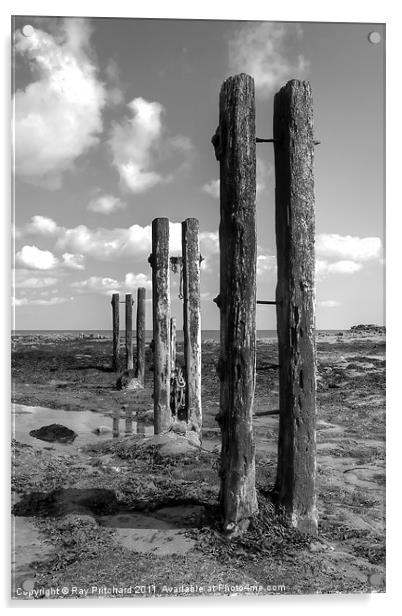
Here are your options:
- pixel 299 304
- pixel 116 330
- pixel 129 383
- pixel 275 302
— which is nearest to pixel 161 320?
pixel 275 302

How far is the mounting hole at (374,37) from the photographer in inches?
215

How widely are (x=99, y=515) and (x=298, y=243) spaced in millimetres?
3849

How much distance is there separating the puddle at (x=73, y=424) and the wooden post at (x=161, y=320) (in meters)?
1.93

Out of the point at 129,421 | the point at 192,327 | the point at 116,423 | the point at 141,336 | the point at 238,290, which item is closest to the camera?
the point at 238,290

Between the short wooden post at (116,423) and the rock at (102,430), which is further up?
the rock at (102,430)

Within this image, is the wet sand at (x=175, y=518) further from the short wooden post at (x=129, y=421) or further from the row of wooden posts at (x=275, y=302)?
the row of wooden posts at (x=275, y=302)

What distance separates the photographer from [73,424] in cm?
1285

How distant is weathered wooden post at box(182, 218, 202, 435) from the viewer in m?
10.2

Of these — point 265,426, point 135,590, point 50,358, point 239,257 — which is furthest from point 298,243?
point 50,358

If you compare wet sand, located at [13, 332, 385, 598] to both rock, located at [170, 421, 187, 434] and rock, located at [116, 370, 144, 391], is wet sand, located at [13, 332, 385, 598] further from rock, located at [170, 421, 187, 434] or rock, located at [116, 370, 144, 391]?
rock, located at [116, 370, 144, 391]

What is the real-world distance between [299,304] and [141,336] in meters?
14.4

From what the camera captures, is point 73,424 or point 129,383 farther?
point 129,383

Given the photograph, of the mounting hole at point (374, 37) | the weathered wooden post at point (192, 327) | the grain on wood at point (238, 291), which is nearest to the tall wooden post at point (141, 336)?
the weathered wooden post at point (192, 327)

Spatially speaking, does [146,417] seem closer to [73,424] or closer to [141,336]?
[73,424]
